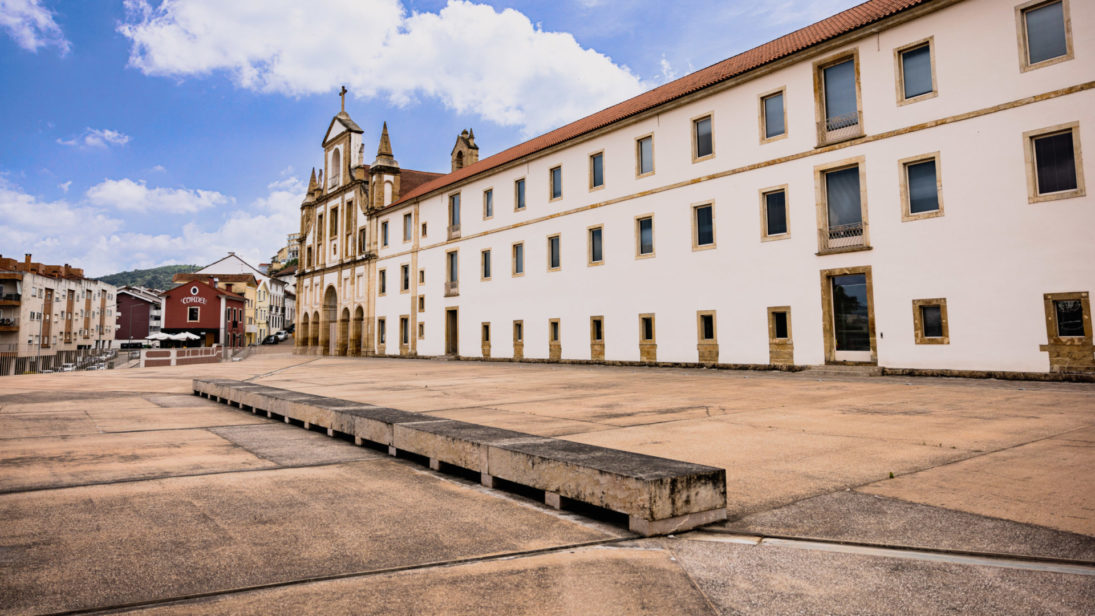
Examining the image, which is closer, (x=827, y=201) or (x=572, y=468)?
(x=572, y=468)

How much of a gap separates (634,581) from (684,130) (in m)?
23.6

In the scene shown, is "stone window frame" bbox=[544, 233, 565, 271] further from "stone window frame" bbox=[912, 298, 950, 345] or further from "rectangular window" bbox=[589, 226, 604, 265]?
"stone window frame" bbox=[912, 298, 950, 345]

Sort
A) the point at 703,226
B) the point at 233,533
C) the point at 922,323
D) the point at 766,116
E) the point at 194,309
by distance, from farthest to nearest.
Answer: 1. the point at 194,309
2. the point at 703,226
3. the point at 766,116
4. the point at 922,323
5. the point at 233,533

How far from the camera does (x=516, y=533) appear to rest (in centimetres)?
411

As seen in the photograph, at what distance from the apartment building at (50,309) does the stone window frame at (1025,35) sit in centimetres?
6364

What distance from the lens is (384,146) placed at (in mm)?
48500

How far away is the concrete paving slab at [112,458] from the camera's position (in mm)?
5887

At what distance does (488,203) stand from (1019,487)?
108ft

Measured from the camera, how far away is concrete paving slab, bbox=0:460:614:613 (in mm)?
3260

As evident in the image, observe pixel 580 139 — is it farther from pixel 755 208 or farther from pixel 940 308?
pixel 940 308

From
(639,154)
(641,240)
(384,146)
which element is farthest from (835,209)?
(384,146)

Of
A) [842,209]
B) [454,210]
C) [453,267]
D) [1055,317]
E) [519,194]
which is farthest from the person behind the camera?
[454,210]

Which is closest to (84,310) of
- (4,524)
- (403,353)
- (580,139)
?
(403,353)

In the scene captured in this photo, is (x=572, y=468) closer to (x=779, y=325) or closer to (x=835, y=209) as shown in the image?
(x=779, y=325)
